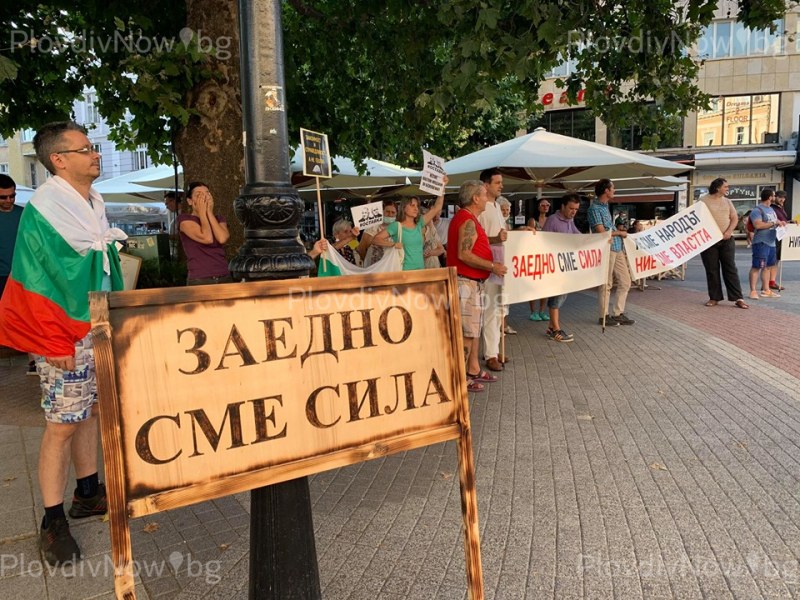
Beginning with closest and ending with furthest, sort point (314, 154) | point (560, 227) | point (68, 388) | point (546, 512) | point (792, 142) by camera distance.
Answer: point (68, 388), point (546, 512), point (314, 154), point (560, 227), point (792, 142)

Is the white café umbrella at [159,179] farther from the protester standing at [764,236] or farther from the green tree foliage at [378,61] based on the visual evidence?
the protester standing at [764,236]

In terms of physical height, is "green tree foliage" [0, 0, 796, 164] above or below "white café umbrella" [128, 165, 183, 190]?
above

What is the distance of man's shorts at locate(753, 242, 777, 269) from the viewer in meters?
11.2

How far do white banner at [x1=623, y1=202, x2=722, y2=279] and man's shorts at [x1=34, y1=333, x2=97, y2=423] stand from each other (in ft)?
27.0

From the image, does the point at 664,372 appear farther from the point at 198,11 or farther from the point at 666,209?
the point at 666,209

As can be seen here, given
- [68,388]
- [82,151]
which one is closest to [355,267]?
[82,151]

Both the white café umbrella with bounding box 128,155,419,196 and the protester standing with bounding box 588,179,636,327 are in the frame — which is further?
the white café umbrella with bounding box 128,155,419,196

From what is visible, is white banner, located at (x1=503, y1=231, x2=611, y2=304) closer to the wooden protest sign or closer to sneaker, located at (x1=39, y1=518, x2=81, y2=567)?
the wooden protest sign

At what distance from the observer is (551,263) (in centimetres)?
754

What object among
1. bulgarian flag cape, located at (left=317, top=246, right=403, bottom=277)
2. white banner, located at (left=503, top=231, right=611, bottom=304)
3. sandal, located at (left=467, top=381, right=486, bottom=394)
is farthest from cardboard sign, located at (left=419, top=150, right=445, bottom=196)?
sandal, located at (left=467, top=381, right=486, bottom=394)

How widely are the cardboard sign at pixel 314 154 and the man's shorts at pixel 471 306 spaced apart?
6.75 feet

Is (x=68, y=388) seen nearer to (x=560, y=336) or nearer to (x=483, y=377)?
(x=483, y=377)

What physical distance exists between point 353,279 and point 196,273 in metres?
3.46

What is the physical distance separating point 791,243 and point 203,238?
11.8 meters
